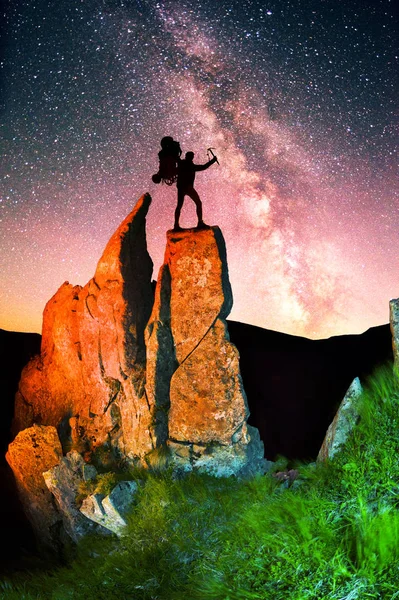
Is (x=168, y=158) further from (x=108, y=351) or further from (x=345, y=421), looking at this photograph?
(x=345, y=421)

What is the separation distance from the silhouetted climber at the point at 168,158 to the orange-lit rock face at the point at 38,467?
292 inches

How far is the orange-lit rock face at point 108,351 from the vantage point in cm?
1184

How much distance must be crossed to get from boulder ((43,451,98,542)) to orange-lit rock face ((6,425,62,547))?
0.96 m

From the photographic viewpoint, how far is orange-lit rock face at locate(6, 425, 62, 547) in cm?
1244

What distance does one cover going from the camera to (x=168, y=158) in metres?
11.6

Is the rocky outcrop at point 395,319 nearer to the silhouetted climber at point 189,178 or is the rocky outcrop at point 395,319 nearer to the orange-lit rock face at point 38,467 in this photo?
the silhouetted climber at point 189,178

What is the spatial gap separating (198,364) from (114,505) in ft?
11.4

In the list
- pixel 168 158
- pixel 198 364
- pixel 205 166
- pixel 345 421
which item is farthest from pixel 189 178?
pixel 345 421

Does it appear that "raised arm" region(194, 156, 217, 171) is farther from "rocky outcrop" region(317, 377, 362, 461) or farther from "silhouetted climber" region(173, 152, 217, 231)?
"rocky outcrop" region(317, 377, 362, 461)

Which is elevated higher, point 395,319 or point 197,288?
point 197,288

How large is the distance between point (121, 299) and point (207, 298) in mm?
2488

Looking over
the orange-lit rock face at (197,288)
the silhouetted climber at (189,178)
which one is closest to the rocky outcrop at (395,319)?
the orange-lit rock face at (197,288)

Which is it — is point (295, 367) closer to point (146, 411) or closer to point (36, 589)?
point (146, 411)

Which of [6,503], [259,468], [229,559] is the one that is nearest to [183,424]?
[259,468]
